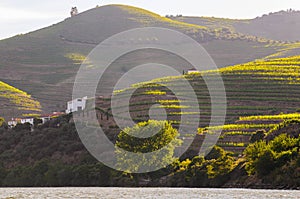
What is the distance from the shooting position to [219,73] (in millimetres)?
143125

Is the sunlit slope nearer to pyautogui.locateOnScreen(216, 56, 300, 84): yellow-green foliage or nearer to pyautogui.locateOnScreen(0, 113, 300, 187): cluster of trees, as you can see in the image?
pyautogui.locateOnScreen(216, 56, 300, 84): yellow-green foliage

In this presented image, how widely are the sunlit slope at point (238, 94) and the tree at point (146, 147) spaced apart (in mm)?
18898

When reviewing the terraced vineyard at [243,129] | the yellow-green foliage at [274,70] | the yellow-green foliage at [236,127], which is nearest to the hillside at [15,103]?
the yellow-green foliage at [274,70]

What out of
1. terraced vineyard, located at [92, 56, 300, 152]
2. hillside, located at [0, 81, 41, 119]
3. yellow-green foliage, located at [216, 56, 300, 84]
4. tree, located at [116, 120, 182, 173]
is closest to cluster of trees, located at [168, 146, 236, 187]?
tree, located at [116, 120, 182, 173]

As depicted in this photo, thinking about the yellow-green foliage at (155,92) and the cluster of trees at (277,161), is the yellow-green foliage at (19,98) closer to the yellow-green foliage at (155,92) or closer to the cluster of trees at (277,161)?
the yellow-green foliage at (155,92)

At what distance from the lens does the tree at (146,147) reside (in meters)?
91.6

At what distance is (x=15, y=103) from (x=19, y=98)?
5598 millimetres

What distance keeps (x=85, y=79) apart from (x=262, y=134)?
105m

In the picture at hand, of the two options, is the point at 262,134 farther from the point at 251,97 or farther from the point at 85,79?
the point at 85,79

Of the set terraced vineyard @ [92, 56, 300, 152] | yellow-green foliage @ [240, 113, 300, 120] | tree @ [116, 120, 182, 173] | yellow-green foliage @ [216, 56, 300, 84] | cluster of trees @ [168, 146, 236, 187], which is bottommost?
cluster of trees @ [168, 146, 236, 187]

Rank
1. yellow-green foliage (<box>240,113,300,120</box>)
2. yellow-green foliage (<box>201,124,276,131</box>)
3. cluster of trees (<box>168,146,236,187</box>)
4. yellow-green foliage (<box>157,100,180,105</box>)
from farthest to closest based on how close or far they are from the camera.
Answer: yellow-green foliage (<box>157,100,180,105</box>), yellow-green foliage (<box>201,124,276,131</box>), yellow-green foliage (<box>240,113,300,120</box>), cluster of trees (<box>168,146,236,187</box>)

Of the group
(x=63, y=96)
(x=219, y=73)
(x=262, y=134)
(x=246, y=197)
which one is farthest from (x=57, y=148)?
(x=63, y=96)

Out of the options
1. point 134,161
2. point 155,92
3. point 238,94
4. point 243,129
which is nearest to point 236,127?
point 243,129

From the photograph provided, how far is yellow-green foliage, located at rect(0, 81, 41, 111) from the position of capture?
166913 mm
